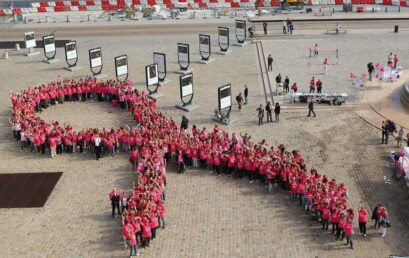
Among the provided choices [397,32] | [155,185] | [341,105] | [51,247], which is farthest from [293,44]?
[51,247]

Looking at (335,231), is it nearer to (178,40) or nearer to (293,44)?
(293,44)

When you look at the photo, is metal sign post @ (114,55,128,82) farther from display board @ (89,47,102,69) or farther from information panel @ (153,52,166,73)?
display board @ (89,47,102,69)

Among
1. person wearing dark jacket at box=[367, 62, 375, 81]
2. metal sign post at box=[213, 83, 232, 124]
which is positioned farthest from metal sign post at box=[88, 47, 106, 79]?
person wearing dark jacket at box=[367, 62, 375, 81]

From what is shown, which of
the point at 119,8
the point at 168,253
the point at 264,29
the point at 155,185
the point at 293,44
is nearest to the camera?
the point at 168,253

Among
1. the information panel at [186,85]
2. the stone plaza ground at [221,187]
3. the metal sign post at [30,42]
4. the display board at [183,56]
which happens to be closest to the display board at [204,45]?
the stone plaza ground at [221,187]

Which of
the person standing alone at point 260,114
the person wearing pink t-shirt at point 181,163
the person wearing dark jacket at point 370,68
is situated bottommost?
the person wearing pink t-shirt at point 181,163

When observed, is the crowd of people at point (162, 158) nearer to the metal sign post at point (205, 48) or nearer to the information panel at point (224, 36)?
the metal sign post at point (205, 48)
